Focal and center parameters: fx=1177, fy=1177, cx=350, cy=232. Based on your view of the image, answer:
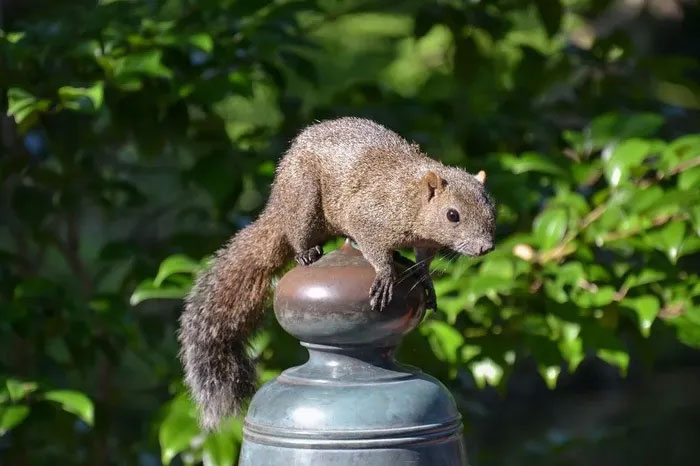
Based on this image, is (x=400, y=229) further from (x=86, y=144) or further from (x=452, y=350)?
(x=86, y=144)

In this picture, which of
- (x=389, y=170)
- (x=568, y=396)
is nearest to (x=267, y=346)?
(x=389, y=170)

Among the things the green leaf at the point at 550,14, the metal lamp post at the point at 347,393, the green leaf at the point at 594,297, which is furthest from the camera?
the green leaf at the point at 550,14

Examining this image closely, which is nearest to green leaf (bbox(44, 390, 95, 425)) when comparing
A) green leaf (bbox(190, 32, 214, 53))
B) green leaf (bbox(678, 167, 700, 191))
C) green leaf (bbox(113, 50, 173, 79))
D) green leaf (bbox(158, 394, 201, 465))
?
green leaf (bbox(158, 394, 201, 465))

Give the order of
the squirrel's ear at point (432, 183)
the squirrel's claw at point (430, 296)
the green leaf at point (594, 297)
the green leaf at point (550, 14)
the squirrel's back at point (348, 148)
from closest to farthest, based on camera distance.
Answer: the squirrel's claw at point (430, 296) < the squirrel's ear at point (432, 183) < the squirrel's back at point (348, 148) < the green leaf at point (594, 297) < the green leaf at point (550, 14)

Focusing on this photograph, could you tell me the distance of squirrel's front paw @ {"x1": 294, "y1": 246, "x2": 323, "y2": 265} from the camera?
1.89 m

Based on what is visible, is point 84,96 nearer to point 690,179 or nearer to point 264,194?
point 264,194

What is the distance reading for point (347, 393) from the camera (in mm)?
1574

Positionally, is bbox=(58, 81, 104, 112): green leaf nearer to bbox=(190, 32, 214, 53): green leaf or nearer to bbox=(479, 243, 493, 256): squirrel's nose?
bbox=(190, 32, 214, 53): green leaf

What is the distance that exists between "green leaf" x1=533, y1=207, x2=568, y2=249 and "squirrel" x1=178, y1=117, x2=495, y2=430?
0.77 meters

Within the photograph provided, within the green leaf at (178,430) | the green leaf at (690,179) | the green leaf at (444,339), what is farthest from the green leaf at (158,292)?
the green leaf at (690,179)

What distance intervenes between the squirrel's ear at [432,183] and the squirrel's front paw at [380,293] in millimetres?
308

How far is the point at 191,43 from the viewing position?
2787 mm

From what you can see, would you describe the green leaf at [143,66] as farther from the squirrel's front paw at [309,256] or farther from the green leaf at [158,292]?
the squirrel's front paw at [309,256]

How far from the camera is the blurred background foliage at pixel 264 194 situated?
2.70 meters
